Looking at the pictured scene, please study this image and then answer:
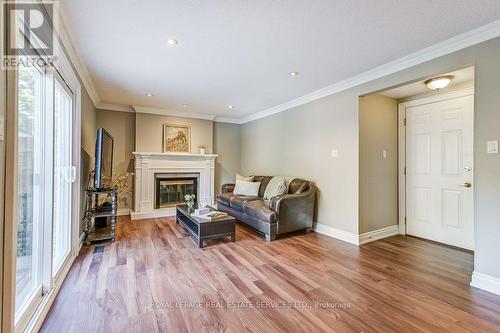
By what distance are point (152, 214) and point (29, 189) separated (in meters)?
3.22

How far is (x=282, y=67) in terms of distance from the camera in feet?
9.46

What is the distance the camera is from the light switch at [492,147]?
6.64ft

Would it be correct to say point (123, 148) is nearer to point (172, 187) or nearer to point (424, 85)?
point (172, 187)

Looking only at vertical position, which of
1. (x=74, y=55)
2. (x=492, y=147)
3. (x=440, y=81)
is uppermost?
(x=74, y=55)

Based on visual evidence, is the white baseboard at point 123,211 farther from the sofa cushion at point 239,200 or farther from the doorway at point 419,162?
the doorway at point 419,162

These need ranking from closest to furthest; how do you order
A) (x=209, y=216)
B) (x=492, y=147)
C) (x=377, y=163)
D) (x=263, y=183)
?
(x=492, y=147) → (x=209, y=216) → (x=377, y=163) → (x=263, y=183)

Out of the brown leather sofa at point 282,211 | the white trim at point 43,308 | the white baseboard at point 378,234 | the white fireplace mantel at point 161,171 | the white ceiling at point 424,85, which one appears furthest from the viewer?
the white fireplace mantel at point 161,171

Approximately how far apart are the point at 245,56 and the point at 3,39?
1.95 metres

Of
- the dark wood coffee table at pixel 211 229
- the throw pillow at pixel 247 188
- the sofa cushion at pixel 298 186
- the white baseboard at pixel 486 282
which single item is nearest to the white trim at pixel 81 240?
the dark wood coffee table at pixel 211 229

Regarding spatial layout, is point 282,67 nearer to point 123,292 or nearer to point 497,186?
point 497,186

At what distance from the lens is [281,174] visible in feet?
15.7

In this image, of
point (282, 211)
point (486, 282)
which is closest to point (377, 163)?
point (282, 211)

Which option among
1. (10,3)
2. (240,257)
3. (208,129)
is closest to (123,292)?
(240,257)

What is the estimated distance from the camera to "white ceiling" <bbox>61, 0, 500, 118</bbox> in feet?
5.81
